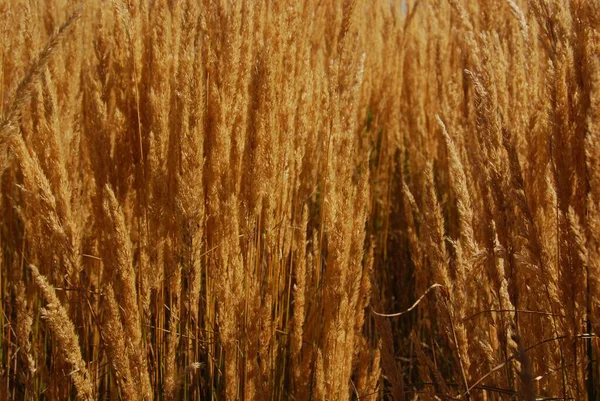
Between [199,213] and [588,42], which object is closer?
[588,42]

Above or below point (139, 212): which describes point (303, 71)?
above

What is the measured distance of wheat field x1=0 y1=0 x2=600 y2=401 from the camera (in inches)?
53.2

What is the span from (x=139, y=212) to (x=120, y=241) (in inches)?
17.8

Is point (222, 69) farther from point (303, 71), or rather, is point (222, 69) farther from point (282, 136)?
point (303, 71)

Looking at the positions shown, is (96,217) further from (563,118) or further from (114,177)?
(563,118)

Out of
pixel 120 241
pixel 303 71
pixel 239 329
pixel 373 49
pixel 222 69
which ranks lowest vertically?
pixel 239 329

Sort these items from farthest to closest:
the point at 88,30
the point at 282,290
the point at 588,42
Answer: the point at 88,30 → the point at 282,290 → the point at 588,42

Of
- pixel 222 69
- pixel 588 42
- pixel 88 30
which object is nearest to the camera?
pixel 588 42

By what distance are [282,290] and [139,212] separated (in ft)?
1.58

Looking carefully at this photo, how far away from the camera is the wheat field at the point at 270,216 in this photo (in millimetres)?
1351

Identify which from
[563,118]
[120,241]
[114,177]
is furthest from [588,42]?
[114,177]

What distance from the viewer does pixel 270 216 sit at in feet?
5.81

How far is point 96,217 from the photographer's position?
1877 mm

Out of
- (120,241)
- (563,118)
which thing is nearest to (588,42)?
(563,118)
